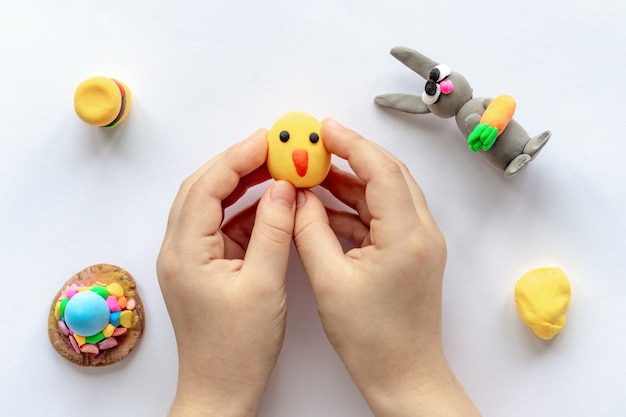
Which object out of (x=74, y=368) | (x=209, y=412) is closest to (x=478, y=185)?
(x=209, y=412)

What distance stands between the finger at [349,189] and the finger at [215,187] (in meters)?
0.13

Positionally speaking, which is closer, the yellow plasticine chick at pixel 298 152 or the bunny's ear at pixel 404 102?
the yellow plasticine chick at pixel 298 152

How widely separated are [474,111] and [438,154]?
11 centimetres

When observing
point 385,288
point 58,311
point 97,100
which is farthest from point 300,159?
point 58,311

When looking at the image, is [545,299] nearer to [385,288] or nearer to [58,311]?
[385,288]

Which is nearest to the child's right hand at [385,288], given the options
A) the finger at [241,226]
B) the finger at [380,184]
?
the finger at [380,184]

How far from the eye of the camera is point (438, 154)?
1013mm

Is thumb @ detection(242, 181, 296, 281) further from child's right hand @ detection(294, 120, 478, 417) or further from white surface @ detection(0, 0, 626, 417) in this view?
white surface @ detection(0, 0, 626, 417)

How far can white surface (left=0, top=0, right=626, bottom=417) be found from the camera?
1004 mm

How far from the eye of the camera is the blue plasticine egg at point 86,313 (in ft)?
3.16

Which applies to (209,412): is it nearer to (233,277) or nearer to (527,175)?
(233,277)

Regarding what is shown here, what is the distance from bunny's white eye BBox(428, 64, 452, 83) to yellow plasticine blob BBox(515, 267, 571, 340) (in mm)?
352

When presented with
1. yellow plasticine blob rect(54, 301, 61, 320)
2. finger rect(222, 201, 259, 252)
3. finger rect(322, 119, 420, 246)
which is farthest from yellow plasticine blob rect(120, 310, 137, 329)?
finger rect(322, 119, 420, 246)

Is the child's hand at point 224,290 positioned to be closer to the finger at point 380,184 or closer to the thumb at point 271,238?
the thumb at point 271,238
